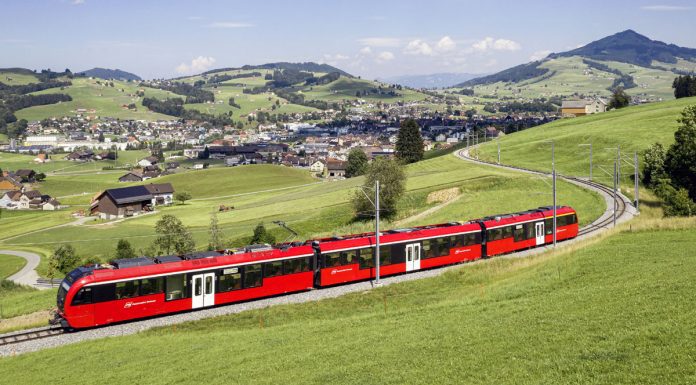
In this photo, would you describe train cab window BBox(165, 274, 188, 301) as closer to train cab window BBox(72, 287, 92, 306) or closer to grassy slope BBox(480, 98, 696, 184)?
train cab window BBox(72, 287, 92, 306)

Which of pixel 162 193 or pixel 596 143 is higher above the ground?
pixel 596 143

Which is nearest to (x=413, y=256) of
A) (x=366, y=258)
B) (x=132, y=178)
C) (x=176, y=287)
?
(x=366, y=258)

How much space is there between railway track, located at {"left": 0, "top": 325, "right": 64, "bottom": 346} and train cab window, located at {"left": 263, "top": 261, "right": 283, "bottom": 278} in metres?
11.9

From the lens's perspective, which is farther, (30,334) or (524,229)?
(524,229)

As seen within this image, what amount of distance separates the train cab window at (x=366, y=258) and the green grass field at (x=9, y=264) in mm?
53606

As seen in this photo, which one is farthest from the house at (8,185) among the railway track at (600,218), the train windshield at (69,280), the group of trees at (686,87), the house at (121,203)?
the group of trees at (686,87)

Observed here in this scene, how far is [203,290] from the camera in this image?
36094 mm

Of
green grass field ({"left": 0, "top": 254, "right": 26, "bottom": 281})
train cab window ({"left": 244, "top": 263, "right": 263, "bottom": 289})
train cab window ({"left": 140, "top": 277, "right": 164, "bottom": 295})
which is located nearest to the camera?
train cab window ({"left": 140, "top": 277, "right": 164, "bottom": 295})

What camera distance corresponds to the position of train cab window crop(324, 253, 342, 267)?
4047cm

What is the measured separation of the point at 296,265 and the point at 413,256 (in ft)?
31.6

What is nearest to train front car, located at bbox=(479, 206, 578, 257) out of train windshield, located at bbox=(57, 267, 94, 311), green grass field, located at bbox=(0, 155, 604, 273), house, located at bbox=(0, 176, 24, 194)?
green grass field, located at bbox=(0, 155, 604, 273)

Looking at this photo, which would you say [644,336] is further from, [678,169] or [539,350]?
[678,169]

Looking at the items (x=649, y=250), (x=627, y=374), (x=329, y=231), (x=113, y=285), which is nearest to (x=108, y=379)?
(x=113, y=285)

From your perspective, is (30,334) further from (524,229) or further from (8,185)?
(8,185)
